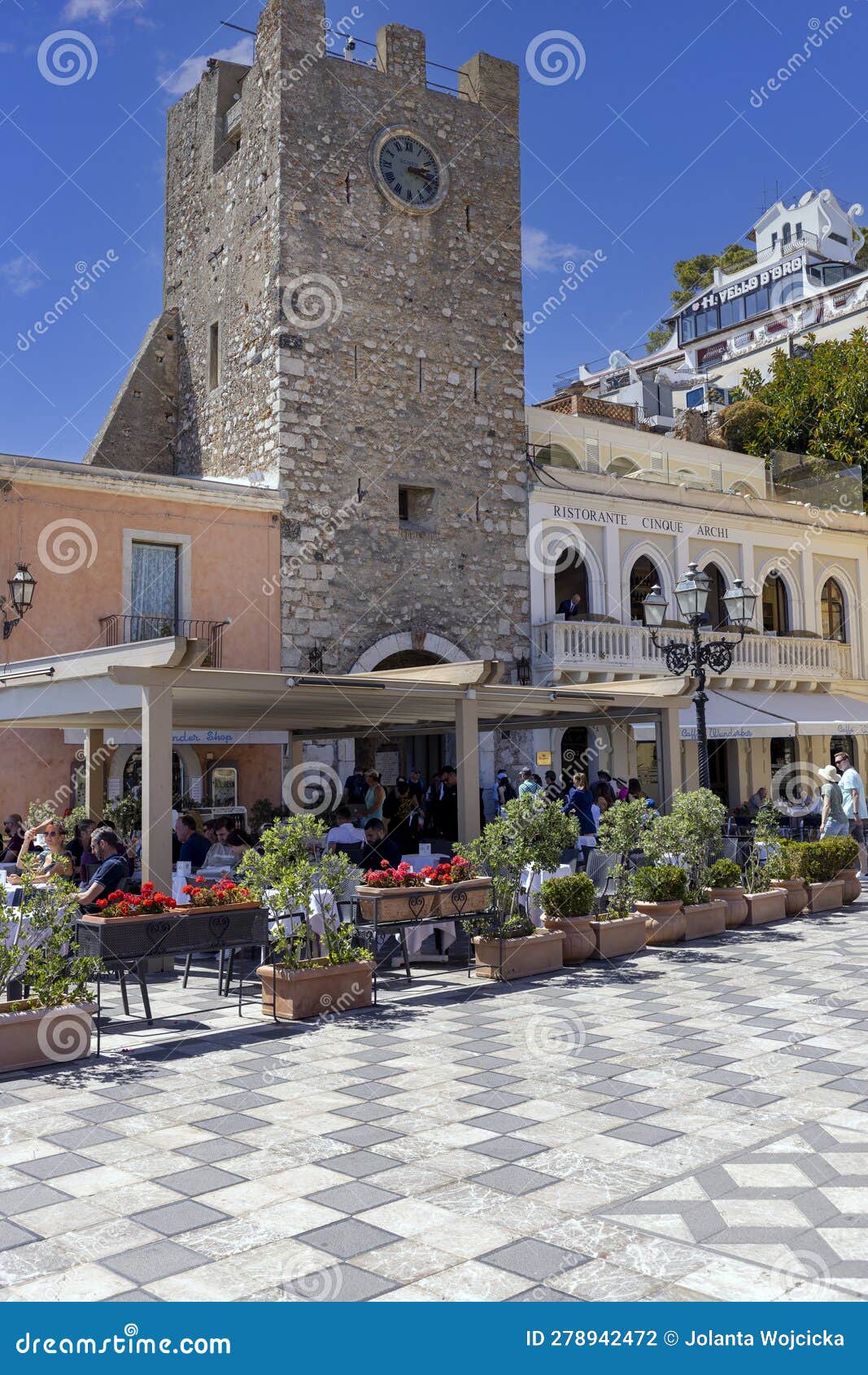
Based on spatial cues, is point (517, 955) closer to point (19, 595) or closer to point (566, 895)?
point (566, 895)

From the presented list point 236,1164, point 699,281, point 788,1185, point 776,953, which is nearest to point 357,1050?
point 236,1164

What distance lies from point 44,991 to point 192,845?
439 cm

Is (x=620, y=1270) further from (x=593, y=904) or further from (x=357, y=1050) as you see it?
(x=593, y=904)

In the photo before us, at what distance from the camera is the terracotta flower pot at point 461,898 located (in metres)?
8.90

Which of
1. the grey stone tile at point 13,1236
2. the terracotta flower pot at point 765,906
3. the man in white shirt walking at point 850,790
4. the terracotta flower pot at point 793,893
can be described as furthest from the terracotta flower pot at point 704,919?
the grey stone tile at point 13,1236

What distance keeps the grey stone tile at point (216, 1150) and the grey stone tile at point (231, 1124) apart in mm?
118

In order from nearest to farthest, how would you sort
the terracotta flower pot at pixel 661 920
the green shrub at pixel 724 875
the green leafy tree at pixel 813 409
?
the terracotta flower pot at pixel 661 920, the green shrub at pixel 724 875, the green leafy tree at pixel 813 409

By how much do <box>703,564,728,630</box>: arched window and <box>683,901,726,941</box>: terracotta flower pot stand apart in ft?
45.5

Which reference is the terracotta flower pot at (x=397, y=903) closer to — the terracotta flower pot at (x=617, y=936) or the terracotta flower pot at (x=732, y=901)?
the terracotta flower pot at (x=617, y=936)

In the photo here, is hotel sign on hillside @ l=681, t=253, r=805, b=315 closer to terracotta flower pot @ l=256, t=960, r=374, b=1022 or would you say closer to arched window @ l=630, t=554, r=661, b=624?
arched window @ l=630, t=554, r=661, b=624

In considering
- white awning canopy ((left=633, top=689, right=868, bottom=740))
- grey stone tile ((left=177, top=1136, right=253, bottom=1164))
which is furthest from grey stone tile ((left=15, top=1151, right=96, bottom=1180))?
white awning canopy ((left=633, top=689, right=868, bottom=740))

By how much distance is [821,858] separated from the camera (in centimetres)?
1280

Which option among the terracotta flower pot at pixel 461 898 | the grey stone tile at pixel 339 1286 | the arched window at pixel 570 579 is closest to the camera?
the grey stone tile at pixel 339 1286

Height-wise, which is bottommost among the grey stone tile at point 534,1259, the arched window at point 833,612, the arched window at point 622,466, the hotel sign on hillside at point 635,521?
the grey stone tile at point 534,1259
